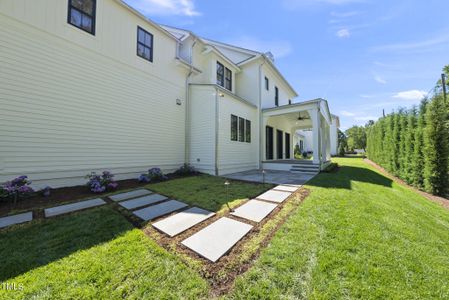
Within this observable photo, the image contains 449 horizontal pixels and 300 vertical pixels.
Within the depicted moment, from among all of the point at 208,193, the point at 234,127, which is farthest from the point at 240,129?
the point at 208,193

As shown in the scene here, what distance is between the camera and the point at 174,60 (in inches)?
336

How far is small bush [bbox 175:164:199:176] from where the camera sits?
809cm

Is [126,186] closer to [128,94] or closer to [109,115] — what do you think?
[109,115]

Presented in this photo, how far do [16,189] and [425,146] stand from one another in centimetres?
1239

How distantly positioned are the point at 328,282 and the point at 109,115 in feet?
24.1

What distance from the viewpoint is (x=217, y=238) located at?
8.69ft

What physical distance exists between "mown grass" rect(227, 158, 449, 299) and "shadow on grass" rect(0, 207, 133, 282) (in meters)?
2.24

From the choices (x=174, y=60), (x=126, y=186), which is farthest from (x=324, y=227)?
(x=174, y=60)

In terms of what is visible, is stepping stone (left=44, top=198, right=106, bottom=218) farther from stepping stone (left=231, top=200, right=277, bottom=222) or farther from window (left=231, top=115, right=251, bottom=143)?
window (left=231, top=115, right=251, bottom=143)

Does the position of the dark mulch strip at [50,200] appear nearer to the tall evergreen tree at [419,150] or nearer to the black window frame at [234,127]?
the black window frame at [234,127]

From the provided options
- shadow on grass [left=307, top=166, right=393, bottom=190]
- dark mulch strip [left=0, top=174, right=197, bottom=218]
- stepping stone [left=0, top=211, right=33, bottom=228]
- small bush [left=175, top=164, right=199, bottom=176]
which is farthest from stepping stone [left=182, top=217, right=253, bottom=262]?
small bush [left=175, top=164, right=199, bottom=176]

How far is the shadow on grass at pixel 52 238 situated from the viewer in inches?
81.7

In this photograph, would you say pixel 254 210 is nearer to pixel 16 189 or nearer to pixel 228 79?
pixel 16 189

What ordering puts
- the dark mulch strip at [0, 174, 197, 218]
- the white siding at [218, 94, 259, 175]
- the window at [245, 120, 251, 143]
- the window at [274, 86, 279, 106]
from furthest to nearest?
the window at [274, 86, 279, 106] < the window at [245, 120, 251, 143] < the white siding at [218, 94, 259, 175] < the dark mulch strip at [0, 174, 197, 218]
